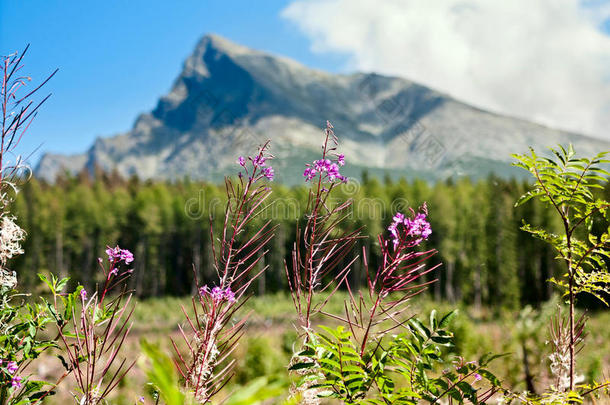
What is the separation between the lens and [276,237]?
51.5m

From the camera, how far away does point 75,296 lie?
4.33 ft

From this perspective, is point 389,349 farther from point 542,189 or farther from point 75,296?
point 75,296

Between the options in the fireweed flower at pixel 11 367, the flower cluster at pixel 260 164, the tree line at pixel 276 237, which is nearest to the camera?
the fireweed flower at pixel 11 367

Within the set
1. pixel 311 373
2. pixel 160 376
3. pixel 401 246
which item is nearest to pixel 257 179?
pixel 401 246

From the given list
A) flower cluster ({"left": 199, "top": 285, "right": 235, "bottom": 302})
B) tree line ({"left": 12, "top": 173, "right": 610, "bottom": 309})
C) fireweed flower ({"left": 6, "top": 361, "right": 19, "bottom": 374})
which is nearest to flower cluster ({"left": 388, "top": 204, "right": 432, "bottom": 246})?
flower cluster ({"left": 199, "top": 285, "right": 235, "bottom": 302})

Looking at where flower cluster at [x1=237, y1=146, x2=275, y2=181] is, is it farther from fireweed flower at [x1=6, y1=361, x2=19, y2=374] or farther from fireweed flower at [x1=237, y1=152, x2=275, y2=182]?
fireweed flower at [x1=6, y1=361, x2=19, y2=374]

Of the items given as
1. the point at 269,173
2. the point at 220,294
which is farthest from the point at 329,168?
the point at 220,294

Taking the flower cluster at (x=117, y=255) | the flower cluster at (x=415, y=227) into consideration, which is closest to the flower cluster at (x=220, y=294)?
the flower cluster at (x=117, y=255)

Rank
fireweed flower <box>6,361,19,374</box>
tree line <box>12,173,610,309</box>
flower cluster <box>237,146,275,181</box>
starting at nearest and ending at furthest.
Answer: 1. fireweed flower <box>6,361,19,374</box>
2. flower cluster <box>237,146,275,181</box>
3. tree line <box>12,173,610,309</box>

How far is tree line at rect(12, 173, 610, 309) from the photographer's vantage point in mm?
40406

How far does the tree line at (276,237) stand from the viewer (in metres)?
40.4

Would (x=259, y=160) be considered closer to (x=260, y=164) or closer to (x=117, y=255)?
(x=260, y=164)

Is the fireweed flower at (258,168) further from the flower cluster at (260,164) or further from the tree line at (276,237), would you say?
the tree line at (276,237)

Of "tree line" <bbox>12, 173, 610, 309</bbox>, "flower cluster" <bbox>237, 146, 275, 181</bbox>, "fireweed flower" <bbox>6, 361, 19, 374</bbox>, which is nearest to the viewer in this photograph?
"fireweed flower" <bbox>6, 361, 19, 374</bbox>
